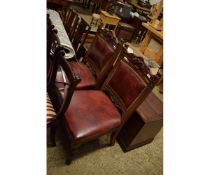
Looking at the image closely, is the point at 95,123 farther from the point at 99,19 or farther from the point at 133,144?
the point at 99,19

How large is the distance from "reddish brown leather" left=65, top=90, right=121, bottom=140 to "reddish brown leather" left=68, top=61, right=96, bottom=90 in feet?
0.63

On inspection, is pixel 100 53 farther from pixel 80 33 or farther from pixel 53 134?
pixel 53 134

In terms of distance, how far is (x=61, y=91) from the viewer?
1.48 m

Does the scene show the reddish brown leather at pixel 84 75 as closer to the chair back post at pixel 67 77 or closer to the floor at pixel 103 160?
the floor at pixel 103 160

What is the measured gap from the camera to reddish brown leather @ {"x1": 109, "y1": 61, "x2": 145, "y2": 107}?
145cm

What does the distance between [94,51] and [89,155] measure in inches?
38.9

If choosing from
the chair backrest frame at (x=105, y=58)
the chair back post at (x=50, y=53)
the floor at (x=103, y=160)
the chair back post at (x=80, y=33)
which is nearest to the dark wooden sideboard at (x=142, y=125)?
the floor at (x=103, y=160)

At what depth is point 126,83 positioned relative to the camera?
4.98 feet

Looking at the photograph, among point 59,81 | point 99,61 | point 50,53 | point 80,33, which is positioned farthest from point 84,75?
point 80,33

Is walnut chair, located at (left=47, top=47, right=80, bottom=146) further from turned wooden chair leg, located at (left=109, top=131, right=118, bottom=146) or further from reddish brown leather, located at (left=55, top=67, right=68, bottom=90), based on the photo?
turned wooden chair leg, located at (left=109, top=131, right=118, bottom=146)

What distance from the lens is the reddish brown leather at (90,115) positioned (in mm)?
1323

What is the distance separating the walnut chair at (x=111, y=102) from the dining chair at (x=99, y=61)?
0.12 m

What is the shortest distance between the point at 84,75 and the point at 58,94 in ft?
1.74
